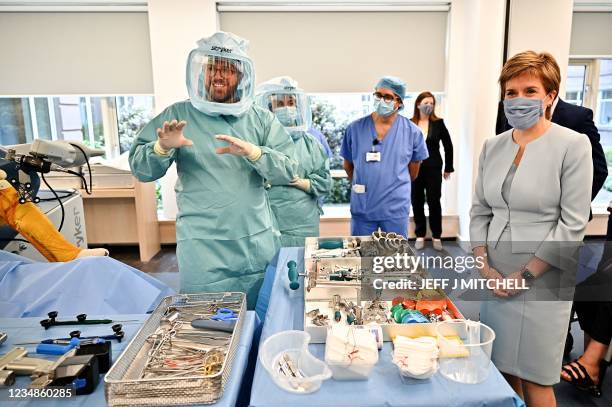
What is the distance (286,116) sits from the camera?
251 cm

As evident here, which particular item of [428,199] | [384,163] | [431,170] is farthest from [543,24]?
[384,163]

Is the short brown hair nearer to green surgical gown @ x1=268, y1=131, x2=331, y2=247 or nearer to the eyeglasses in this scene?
the eyeglasses

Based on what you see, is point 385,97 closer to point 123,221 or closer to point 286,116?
point 286,116

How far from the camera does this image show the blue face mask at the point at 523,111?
48.8 inches

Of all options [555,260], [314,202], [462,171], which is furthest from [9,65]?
[555,260]

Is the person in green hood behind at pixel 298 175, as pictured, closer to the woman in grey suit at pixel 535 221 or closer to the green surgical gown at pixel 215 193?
the green surgical gown at pixel 215 193

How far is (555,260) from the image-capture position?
1.26m

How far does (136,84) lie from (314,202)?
2.36 metres

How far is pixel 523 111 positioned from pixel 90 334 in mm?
1344

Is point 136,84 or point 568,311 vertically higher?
point 136,84

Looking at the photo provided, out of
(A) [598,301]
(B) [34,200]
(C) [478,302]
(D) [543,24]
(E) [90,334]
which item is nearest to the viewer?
(E) [90,334]

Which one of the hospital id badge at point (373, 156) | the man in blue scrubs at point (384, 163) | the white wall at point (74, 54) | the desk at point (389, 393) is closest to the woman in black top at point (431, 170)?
the man in blue scrubs at point (384, 163)

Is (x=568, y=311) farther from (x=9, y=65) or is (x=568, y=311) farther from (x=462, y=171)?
(x=9, y=65)

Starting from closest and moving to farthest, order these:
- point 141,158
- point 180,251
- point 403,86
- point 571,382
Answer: point 141,158, point 180,251, point 571,382, point 403,86
